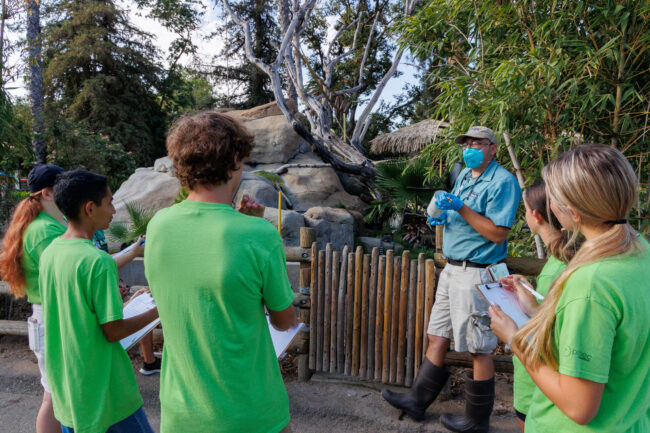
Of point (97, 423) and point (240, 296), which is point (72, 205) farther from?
point (240, 296)

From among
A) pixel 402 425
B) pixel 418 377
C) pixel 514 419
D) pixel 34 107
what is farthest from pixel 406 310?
pixel 34 107

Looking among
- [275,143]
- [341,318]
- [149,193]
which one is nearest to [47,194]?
[341,318]

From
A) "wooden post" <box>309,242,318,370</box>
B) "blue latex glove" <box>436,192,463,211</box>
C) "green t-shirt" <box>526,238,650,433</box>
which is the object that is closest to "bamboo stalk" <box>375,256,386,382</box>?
"wooden post" <box>309,242,318,370</box>

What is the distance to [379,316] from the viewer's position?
3391mm

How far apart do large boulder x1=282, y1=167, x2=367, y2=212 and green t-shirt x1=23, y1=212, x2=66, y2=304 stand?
8.44 meters

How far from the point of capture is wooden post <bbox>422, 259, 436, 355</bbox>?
10.6 feet

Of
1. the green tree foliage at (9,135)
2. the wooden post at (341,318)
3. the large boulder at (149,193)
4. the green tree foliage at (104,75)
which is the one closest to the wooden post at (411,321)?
the wooden post at (341,318)

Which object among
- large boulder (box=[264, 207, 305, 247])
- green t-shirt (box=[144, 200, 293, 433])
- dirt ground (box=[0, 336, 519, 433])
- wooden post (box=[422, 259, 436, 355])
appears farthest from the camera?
large boulder (box=[264, 207, 305, 247])

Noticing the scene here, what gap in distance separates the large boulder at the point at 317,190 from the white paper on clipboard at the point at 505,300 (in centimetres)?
901

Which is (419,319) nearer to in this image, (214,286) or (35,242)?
(214,286)

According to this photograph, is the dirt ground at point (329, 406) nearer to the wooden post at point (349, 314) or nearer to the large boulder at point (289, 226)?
the wooden post at point (349, 314)

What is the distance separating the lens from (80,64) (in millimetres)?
17000

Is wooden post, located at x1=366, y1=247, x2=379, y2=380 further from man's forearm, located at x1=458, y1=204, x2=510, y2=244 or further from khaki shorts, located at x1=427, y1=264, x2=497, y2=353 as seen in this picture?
man's forearm, located at x1=458, y1=204, x2=510, y2=244

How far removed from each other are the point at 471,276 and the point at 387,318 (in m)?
0.87
